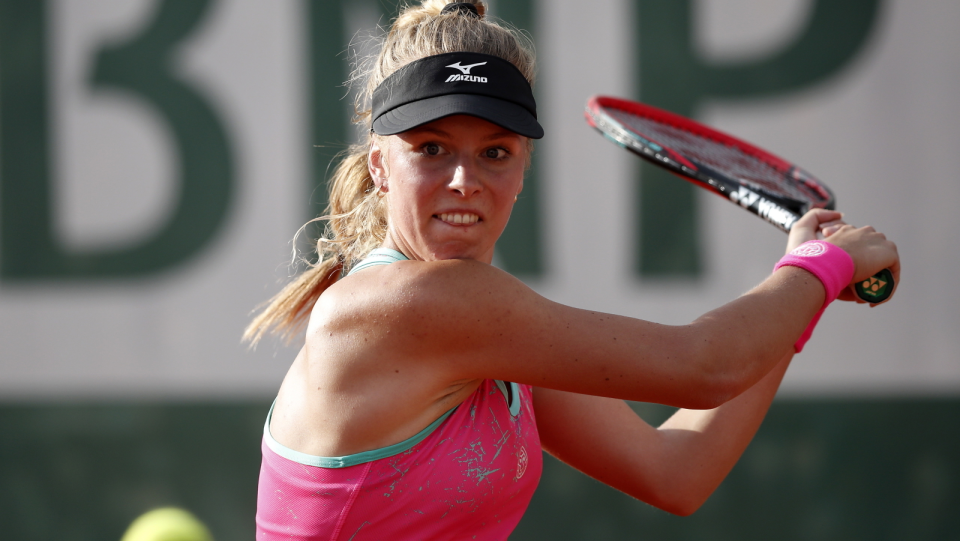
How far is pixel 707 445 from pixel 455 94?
1.04 metres

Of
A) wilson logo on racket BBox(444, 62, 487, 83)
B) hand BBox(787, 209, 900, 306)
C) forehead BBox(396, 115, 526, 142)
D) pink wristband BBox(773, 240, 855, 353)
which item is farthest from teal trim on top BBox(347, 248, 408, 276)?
hand BBox(787, 209, 900, 306)

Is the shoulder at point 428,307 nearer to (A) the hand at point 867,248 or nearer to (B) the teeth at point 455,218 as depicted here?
(B) the teeth at point 455,218

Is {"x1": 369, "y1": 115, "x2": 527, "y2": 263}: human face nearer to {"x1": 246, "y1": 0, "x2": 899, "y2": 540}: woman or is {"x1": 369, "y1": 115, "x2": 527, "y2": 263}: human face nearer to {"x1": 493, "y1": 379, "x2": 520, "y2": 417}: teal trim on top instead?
{"x1": 246, "y1": 0, "x2": 899, "y2": 540}: woman

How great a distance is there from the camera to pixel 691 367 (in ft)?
4.79

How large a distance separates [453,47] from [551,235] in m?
2.53

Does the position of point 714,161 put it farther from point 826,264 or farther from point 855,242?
point 826,264

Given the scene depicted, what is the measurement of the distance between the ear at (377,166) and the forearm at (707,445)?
893 mm

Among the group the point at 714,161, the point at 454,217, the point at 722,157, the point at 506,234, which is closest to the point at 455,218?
Answer: the point at 454,217

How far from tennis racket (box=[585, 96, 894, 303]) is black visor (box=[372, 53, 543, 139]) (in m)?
0.68

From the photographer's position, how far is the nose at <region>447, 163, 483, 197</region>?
4.98 feet

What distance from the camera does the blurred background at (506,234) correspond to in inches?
156

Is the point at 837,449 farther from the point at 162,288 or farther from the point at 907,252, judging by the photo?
the point at 162,288

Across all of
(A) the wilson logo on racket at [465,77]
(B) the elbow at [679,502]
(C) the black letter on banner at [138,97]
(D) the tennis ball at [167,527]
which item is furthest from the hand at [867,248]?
(C) the black letter on banner at [138,97]

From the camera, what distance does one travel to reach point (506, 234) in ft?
13.5
